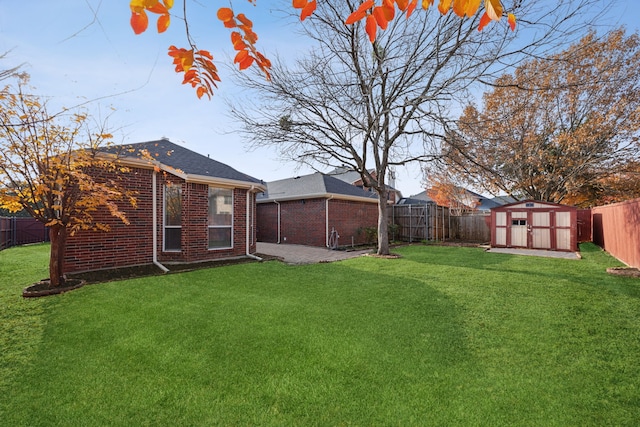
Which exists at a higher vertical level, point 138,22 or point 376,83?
point 376,83

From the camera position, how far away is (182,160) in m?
9.53

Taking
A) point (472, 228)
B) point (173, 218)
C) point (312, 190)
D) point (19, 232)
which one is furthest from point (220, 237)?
point (472, 228)

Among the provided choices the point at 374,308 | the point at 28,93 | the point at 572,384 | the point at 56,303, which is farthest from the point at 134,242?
the point at 572,384

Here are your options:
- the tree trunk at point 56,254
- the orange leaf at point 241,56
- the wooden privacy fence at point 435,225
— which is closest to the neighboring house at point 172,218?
the tree trunk at point 56,254

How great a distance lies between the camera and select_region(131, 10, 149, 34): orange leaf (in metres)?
1.39

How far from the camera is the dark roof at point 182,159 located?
8.73 meters

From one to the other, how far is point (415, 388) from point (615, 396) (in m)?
1.67

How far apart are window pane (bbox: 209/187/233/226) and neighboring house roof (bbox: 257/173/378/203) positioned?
543 centimetres

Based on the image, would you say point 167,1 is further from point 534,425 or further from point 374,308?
point 374,308

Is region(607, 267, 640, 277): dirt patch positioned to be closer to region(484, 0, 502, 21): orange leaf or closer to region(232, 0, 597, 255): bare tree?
region(232, 0, 597, 255): bare tree

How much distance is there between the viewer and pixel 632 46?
43.9 feet

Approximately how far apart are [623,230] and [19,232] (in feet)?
88.5

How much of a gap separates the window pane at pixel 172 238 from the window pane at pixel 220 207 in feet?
3.36

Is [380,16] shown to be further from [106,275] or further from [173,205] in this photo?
[173,205]
